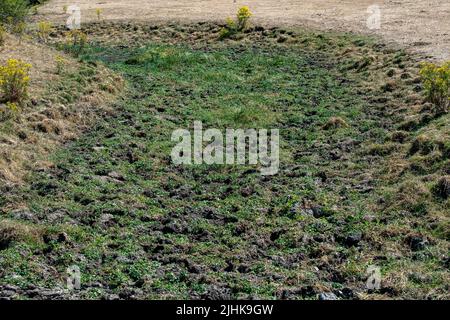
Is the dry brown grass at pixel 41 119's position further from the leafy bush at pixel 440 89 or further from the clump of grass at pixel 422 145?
the leafy bush at pixel 440 89

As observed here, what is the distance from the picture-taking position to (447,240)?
992 cm

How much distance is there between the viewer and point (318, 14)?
33.7m

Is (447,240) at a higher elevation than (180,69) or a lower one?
lower

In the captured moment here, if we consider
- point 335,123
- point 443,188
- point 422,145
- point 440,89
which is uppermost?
point 440,89

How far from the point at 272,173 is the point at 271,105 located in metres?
6.06

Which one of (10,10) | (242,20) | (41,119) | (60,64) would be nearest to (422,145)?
(41,119)

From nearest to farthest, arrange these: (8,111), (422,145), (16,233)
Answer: (16,233) < (422,145) < (8,111)

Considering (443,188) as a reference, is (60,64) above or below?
above

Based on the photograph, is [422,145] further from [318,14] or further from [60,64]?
[318,14]

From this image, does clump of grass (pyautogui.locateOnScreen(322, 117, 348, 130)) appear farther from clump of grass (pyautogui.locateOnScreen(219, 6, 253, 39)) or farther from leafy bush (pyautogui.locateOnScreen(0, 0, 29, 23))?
leafy bush (pyautogui.locateOnScreen(0, 0, 29, 23))

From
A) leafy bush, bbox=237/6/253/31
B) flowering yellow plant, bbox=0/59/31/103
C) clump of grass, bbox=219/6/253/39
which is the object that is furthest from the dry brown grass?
leafy bush, bbox=237/6/253/31
